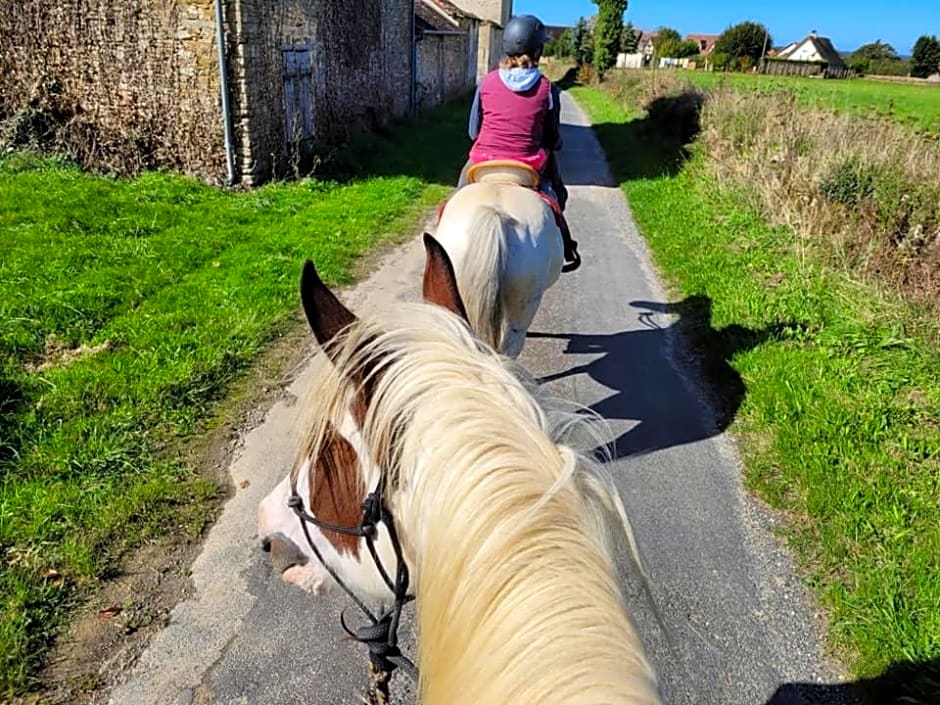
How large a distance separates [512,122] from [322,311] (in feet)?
11.8

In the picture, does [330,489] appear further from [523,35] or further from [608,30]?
[608,30]

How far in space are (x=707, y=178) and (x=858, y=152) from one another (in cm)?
284

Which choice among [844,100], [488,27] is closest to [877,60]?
[488,27]

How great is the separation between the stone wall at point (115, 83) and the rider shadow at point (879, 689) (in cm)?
1024

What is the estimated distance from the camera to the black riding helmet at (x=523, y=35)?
4.56 meters

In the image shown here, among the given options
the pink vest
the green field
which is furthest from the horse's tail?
the green field

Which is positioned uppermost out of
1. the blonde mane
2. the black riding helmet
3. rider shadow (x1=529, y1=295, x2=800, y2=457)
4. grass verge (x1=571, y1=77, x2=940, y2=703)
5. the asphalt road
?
the black riding helmet

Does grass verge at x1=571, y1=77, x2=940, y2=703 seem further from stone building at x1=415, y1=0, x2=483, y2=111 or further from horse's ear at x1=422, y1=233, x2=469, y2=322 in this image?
stone building at x1=415, y1=0, x2=483, y2=111

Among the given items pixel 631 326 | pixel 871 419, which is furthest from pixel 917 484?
pixel 631 326

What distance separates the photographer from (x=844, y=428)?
15.2ft

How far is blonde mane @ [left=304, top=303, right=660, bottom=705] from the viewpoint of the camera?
3.30ft

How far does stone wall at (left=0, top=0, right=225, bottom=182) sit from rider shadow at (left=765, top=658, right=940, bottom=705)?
10.2 metres

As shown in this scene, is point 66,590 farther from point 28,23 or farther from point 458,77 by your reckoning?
point 458,77

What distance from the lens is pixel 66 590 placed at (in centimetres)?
311
